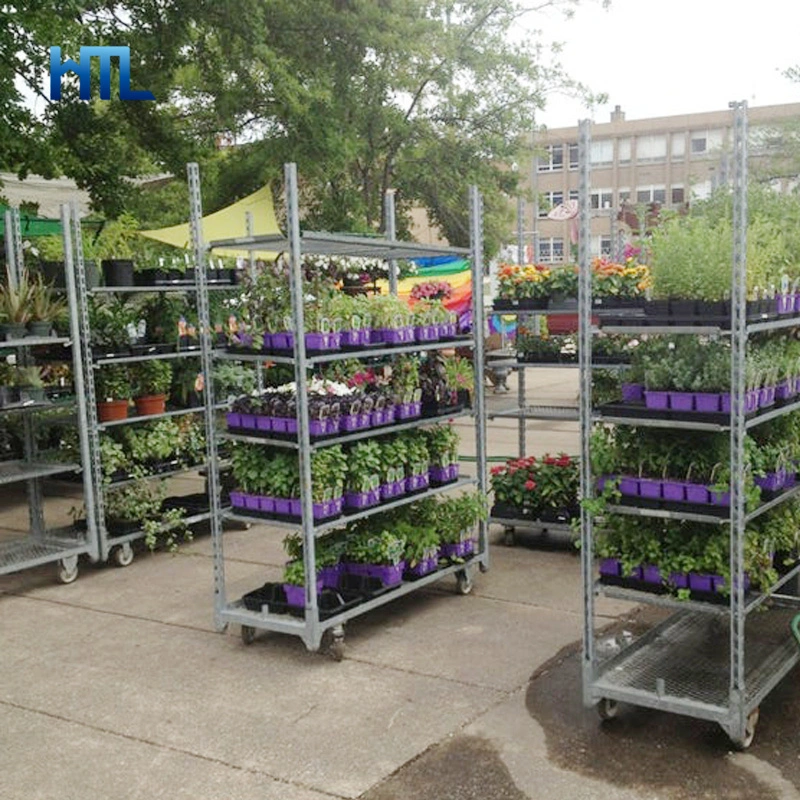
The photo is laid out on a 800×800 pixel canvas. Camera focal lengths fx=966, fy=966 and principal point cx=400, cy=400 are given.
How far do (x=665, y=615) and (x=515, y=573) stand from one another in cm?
119

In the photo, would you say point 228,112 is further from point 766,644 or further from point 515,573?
point 766,644

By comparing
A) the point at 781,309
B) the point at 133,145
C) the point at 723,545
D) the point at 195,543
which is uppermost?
the point at 133,145

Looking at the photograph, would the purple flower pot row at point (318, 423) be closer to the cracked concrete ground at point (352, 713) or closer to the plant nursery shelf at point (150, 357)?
the cracked concrete ground at point (352, 713)

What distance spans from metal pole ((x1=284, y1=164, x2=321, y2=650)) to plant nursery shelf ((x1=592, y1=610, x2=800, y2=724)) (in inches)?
59.2

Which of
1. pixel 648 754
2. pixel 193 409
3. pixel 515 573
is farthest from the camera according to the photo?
pixel 193 409

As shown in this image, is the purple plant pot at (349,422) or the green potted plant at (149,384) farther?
the green potted plant at (149,384)

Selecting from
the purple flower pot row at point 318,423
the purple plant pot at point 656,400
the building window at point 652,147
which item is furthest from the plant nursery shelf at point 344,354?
the building window at point 652,147

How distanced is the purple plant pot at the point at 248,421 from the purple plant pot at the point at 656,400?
2120 mm

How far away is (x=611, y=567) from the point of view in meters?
4.09

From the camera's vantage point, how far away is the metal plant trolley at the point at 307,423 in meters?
4.75

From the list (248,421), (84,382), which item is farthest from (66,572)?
(248,421)

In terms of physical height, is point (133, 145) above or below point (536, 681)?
above

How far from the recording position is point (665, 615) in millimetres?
5352

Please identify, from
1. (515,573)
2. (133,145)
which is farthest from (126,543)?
(133,145)
